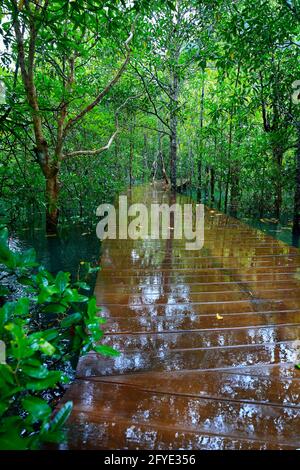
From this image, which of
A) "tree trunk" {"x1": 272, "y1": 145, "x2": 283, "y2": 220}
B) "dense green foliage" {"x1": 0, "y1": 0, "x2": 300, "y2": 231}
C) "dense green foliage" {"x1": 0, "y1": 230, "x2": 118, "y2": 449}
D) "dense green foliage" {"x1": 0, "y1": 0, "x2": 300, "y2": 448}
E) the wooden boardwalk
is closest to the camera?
"dense green foliage" {"x1": 0, "y1": 230, "x2": 118, "y2": 449}

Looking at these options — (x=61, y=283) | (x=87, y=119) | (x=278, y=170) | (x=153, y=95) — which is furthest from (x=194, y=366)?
(x=153, y=95)

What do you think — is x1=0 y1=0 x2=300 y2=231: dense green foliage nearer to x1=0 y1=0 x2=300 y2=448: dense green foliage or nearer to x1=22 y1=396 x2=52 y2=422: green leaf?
x1=0 y1=0 x2=300 y2=448: dense green foliage

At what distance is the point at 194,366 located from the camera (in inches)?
62.4

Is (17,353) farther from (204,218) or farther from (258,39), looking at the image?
(204,218)

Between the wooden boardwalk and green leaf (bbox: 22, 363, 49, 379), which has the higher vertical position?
green leaf (bbox: 22, 363, 49, 379)

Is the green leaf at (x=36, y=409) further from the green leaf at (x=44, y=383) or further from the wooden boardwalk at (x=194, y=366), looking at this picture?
the wooden boardwalk at (x=194, y=366)

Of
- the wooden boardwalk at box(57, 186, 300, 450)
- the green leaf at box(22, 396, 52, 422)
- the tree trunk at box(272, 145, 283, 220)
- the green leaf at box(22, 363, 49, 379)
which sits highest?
the tree trunk at box(272, 145, 283, 220)

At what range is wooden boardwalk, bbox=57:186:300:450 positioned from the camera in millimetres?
1167

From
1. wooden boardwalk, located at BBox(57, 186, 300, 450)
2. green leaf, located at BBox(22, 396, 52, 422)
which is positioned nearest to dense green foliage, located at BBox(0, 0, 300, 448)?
green leaf, located at BBox(22, 396, 52, 422)

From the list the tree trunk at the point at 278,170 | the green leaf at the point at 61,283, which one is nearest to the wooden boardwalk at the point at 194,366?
the green leaf at the point at 61,283

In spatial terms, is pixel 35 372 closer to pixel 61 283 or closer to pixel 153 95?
pixel 61 283

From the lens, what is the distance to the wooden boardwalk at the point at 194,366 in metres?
1.17

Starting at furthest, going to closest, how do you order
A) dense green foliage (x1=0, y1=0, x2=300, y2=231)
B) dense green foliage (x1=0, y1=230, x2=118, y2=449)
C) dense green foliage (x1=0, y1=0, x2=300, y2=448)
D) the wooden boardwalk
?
dense green foliage (x1=0, y1=0, x2=300, y2=231), dense green foliage (x1=0, y1=0, x2=300, y2=448), the wooden boardwalk, dense green foliage (x1=0, y1=230, x2=118, y2=449)
